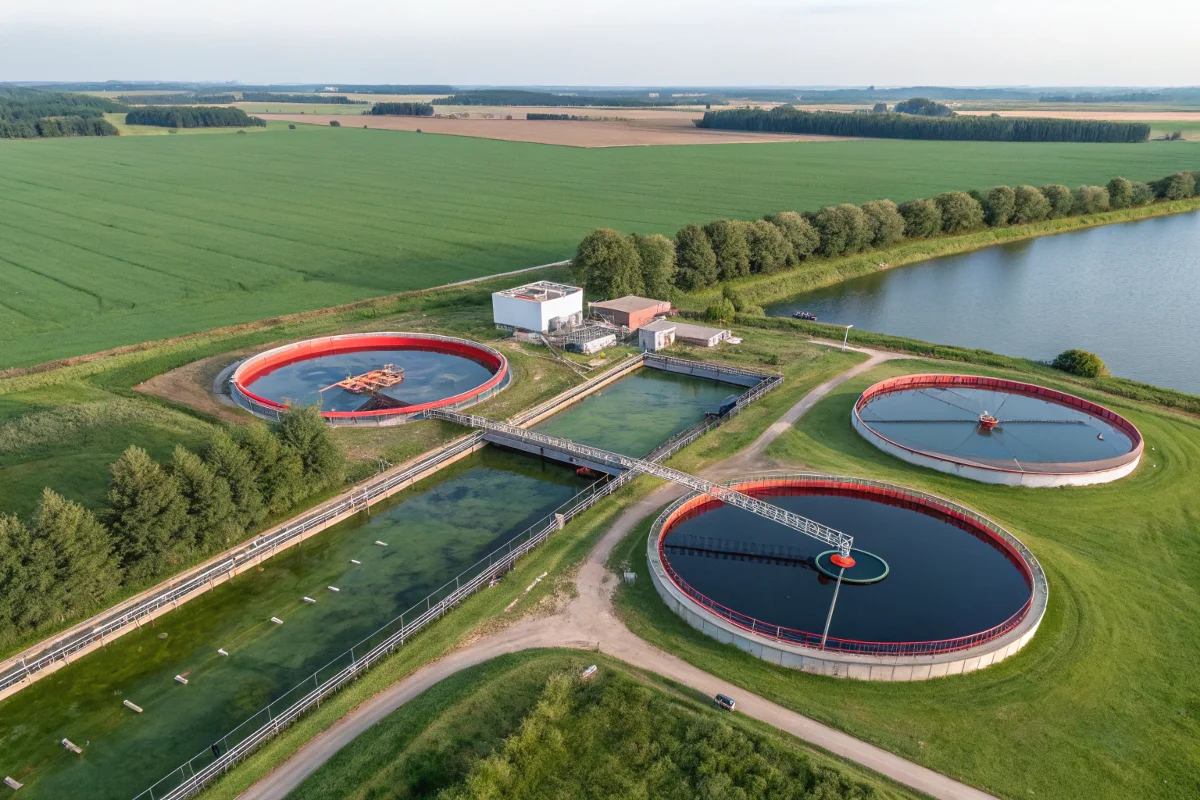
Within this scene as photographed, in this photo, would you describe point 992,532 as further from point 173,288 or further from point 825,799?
point 173,288

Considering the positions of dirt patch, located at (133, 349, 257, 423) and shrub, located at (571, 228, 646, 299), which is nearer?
dirt patch, located at (133, 349, 257, 423)

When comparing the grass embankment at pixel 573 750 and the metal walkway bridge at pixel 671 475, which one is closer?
the grass embankment at pixel 573 750

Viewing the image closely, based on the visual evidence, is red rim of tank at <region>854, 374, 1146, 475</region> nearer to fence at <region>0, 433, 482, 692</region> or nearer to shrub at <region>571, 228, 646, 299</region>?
fence at <region>0, 433, 482, 692</region>

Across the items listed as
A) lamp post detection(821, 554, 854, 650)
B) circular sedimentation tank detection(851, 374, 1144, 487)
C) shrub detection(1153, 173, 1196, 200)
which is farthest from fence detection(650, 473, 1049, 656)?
shrub detection(1153, 173, 1196, 200)

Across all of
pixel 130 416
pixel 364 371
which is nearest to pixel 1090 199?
pixel 364 371

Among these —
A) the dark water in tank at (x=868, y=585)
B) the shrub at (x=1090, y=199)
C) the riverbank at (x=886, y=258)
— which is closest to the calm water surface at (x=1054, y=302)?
the riverbank at (x=886, y=258)

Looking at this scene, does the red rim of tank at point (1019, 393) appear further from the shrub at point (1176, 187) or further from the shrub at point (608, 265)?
the shrub at point (1176, 187)
